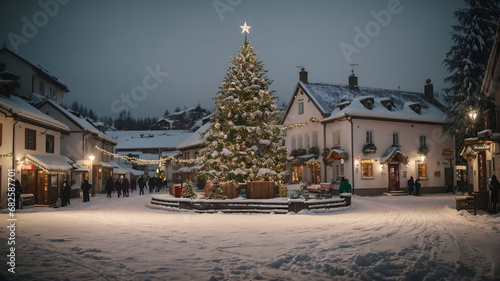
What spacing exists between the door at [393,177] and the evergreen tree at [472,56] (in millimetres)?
5946

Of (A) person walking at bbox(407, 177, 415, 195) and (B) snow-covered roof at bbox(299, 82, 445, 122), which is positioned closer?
(A) person walking at bbox(407, 177, 415, 195)

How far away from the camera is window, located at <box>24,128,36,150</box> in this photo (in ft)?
76.8

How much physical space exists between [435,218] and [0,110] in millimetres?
21501

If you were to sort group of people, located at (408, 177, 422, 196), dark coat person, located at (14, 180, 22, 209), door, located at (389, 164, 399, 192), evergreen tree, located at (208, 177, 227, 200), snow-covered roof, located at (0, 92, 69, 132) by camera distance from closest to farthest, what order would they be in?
dark coat person, located at (14, 180, 22, 209) → snow-covered roof, located at (0, 92, 69, 132) → evergreen tree, located at (208, 177, 227, 200) → group of people, located at (408, 177, 422, 196) → door, located at (389, 164, 399, 192)

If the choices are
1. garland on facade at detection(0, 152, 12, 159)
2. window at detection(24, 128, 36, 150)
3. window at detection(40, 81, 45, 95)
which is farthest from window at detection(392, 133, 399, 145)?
window at detection(40, 81, 45, 95)

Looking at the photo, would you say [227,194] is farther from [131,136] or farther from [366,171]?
[131,136]

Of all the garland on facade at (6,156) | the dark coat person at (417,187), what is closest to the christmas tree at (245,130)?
the garland on facade at (6,156)

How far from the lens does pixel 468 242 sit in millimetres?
10695

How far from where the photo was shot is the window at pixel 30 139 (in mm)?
23406

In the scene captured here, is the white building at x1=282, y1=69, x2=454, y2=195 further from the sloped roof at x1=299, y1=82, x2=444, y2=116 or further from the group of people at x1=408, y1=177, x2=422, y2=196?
the group of people at x1=408, y1=177, x2=422, y2=196

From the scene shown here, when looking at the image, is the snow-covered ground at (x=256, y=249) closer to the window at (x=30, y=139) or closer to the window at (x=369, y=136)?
the window at (x=30, y=139)

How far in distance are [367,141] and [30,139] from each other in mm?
24803

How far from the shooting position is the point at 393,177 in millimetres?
33875

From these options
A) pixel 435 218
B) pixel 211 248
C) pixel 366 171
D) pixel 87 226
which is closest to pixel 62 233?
pixel 87 226
